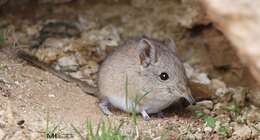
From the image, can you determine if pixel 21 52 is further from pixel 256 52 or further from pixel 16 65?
pixel 256 52

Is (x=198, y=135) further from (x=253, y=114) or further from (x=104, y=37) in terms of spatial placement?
(x=104, y=37)

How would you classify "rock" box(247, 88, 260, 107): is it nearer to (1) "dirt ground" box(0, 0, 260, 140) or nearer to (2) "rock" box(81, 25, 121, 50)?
(1) "dirt ground" box(0, 0, 260, 140)

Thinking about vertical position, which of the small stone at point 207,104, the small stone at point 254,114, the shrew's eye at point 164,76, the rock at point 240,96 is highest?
the shrew's eye at point 164,76

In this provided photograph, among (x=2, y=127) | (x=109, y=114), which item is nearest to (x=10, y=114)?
(x=2, y=127)

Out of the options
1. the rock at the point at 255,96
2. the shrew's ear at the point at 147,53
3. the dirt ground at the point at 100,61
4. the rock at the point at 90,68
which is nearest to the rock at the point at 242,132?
the dirt ground at the point at 100,61

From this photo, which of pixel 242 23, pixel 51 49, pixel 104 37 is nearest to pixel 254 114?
pixel 104 37

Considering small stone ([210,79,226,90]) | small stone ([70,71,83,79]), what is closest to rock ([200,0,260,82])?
small stone ([210,79,226,90])

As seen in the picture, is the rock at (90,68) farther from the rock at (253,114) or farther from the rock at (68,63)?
Result: the rock at (253,114)

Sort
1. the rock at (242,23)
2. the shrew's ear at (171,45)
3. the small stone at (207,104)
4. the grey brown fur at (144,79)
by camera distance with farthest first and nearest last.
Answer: the shrew's ear at (171,45), the small stone at (207,104), the grey brown fur at (144,79), the rock at (242,23)

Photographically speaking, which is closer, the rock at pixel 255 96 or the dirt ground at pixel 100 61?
the dirt ground at pixel 100 61
